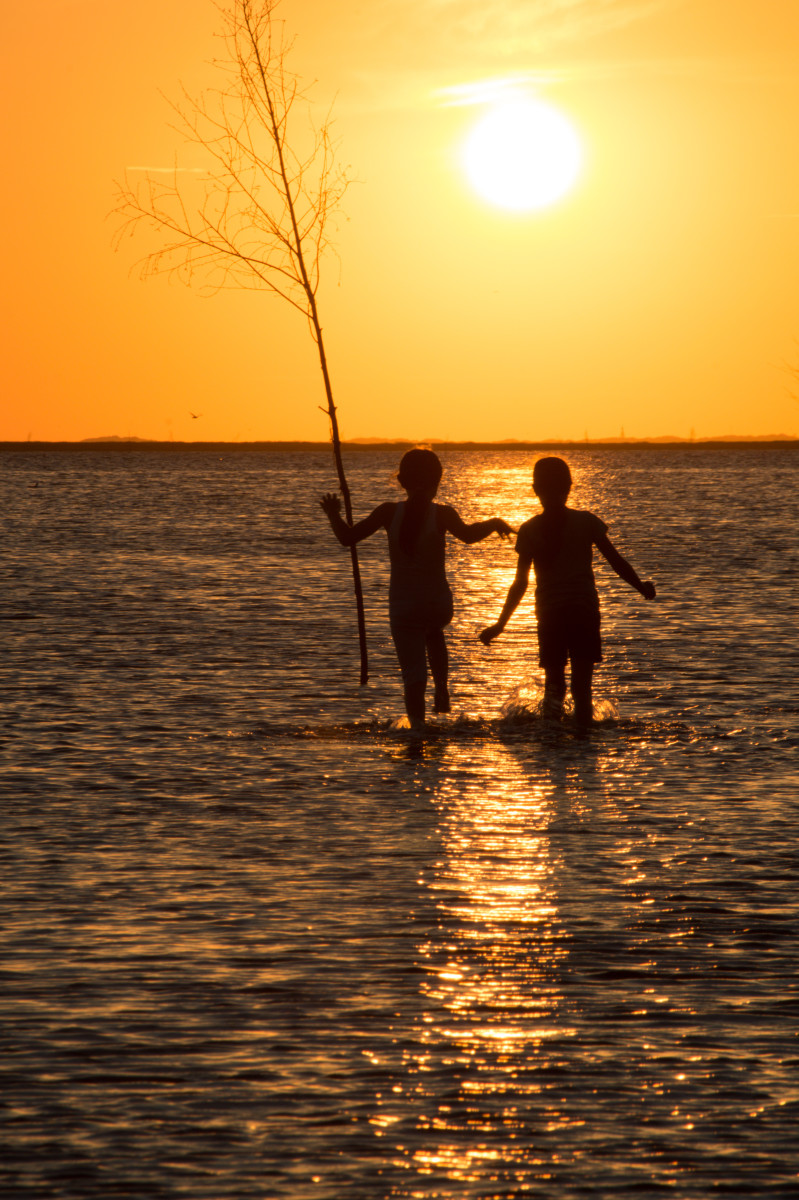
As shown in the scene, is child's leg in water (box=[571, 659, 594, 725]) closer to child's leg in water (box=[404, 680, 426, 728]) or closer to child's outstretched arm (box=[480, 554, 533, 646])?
child's outstretched arm (box=[480, 554, 533, 646])

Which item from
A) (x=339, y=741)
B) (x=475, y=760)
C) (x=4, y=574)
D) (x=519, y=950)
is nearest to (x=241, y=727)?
(x=339, y=741)

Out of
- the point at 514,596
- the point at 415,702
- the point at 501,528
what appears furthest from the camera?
the point at 415,702

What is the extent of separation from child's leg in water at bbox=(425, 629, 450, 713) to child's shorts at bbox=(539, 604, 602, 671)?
62 cm

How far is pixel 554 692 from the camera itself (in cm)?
1074

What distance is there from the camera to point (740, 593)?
85.4ft

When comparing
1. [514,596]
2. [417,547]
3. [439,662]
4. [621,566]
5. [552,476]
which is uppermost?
[552,476]

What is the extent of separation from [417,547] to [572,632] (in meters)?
1.11

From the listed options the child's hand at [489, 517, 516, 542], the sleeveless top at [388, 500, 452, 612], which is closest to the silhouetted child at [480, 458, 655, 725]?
the child's hand at [489, 517, 516, 542]

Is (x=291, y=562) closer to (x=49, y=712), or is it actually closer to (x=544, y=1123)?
(x=49, y=712)

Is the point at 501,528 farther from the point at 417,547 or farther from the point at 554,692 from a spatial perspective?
the point at 554,692

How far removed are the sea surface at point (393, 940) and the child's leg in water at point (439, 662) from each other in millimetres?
329

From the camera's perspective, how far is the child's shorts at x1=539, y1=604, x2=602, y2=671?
399 inches

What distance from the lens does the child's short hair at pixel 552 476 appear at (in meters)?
10.1

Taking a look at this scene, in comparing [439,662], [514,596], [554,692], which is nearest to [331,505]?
[439,662]
